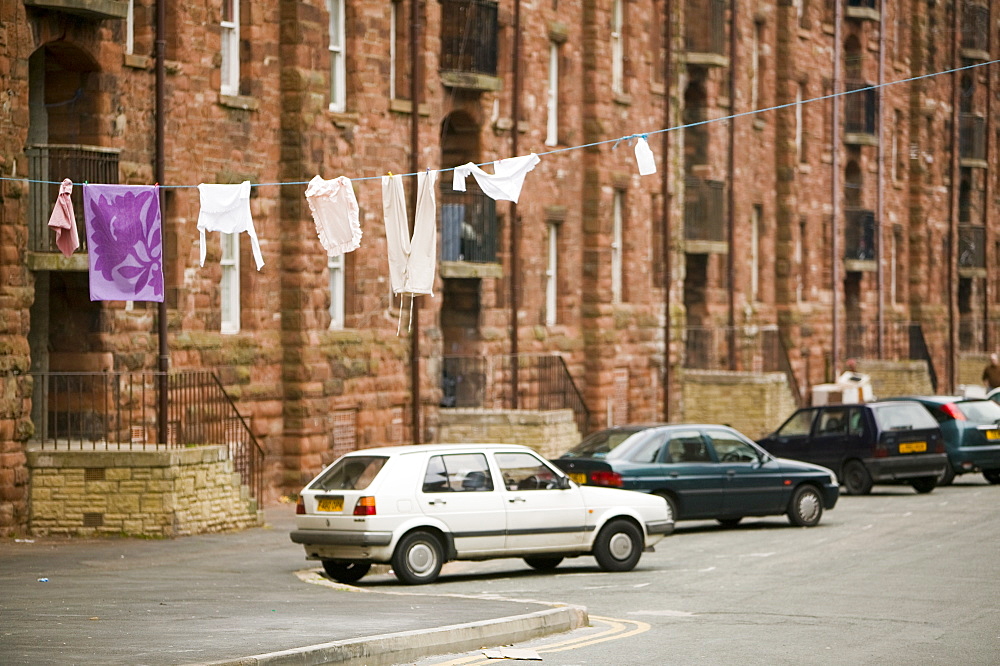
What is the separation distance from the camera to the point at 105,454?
73.2ft

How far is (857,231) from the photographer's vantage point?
5544 cm

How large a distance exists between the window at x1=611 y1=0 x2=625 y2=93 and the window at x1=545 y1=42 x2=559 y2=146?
2815mm

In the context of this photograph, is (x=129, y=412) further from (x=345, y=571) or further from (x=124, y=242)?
(x=345, y=571)

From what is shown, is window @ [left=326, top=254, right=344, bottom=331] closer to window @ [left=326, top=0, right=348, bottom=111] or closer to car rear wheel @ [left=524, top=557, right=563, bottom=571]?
window @ [left=326, top=0, right=348, bottom=111]

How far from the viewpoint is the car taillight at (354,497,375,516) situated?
18.2 m

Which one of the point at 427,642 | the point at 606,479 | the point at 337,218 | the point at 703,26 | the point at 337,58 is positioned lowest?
the point at 427,642

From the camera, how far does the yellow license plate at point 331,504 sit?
18438 mm

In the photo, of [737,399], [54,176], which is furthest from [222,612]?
[737,399]

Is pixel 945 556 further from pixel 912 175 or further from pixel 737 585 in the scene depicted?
pixel 912 175

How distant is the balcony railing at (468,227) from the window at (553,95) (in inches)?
147

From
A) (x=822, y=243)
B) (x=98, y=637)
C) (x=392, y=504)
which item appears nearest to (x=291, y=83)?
(x=392, y=504)

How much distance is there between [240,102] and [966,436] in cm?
1463

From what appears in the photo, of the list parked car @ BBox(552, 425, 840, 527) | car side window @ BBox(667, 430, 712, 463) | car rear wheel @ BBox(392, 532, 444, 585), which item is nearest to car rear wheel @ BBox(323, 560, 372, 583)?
car rear wheel @ BBox(392, 532, 444, 585)

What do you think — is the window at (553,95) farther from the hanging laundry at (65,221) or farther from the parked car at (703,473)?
the hanging laundry at (65,221)
